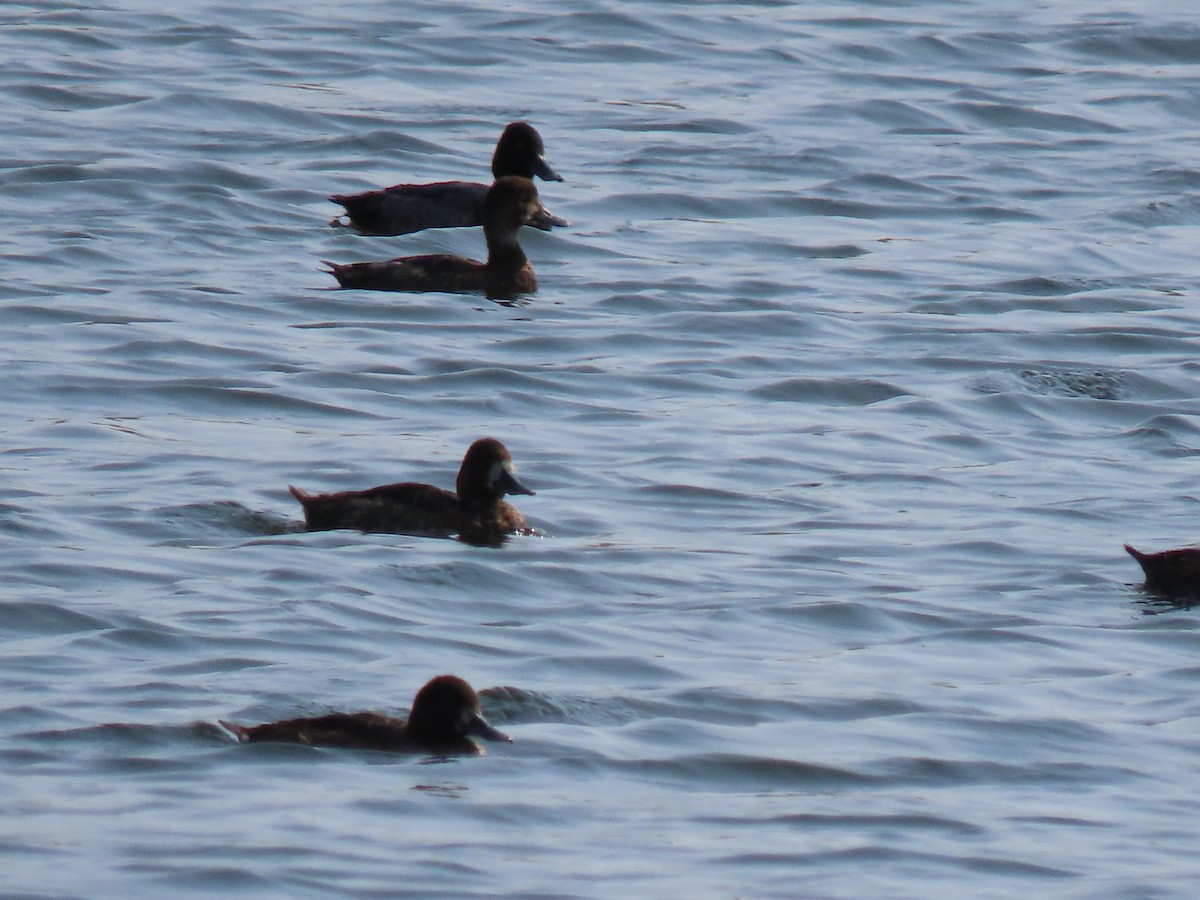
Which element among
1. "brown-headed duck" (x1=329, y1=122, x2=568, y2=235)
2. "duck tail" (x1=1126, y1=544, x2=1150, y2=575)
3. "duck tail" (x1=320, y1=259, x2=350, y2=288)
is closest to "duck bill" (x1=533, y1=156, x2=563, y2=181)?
"brown-headed duck" (x1=329, y1=122, x2=568, y2=235)

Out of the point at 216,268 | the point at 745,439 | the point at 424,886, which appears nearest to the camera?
the point at 424,886

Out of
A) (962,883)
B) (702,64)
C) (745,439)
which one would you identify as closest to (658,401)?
(745,439)

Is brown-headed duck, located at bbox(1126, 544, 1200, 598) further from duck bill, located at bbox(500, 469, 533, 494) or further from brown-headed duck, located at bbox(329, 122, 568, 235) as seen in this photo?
brown-headed duck, located at bbox(329, 122, 568, 235)

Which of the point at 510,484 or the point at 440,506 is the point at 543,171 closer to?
the point at 510,484

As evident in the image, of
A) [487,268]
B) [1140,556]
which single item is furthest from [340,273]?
[1140,556]

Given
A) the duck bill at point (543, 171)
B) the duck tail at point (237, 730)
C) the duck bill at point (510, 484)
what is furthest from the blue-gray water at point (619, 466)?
the duck bill at point (543, 171)

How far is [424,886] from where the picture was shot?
22.9 ft

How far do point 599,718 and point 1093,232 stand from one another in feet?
36.4

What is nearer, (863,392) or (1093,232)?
(863,392)

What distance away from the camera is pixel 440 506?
11016 millimetres

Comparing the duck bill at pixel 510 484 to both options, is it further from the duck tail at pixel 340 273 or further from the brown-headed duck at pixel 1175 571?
the duck tail at pixel 340 273

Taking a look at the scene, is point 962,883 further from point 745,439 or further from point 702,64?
point 702,64

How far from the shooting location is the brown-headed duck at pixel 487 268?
16.2 meters

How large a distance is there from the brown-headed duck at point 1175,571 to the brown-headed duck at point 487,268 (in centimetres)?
687
